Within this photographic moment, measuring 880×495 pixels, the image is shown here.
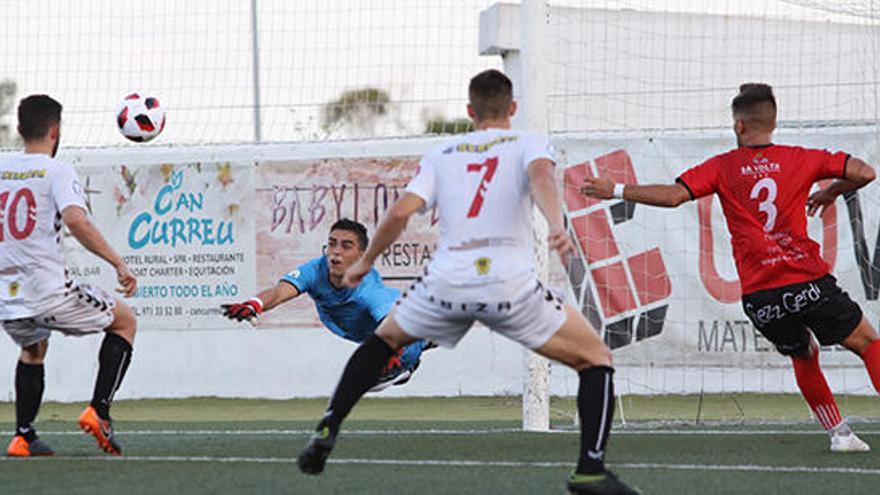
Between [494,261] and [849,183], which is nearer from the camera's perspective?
[494,261]

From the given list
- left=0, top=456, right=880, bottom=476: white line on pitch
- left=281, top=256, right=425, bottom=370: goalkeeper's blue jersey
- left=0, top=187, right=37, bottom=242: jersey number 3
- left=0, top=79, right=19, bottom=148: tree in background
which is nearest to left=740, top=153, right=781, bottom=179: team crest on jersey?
left=0, top=456, right=880, bottom=476: white line on pitch

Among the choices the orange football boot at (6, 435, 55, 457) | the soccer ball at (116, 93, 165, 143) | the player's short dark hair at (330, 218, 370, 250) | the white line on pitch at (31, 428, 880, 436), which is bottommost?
the white line on pitch at (31, 428, 880, 436)

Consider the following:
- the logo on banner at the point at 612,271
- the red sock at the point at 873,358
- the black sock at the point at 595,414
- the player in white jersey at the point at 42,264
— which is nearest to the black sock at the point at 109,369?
the player in white jersey at the point at 42,264

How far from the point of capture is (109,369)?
8.87 metres

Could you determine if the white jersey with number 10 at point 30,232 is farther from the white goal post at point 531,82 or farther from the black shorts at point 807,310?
the black shorts at point 807,310

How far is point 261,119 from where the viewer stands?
1677 centimetres

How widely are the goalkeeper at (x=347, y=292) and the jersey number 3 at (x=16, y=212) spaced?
208cm

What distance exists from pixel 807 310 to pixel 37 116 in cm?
429

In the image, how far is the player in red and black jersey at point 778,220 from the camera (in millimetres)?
8727

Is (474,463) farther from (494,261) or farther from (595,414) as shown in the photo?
(494,261)

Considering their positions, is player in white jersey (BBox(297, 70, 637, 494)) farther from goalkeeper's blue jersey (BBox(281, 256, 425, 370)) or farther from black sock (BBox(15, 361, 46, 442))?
goalkeeper's blue jersey (BBox(281, 256, 425, 370))

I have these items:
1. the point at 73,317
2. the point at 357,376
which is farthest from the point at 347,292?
the point at 357,376

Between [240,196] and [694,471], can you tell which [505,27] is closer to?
[694,471]

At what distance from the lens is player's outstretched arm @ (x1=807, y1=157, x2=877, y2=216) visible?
8648 millimetres
